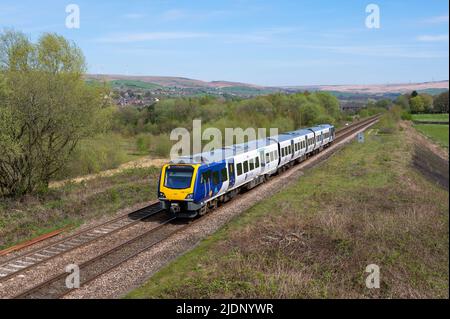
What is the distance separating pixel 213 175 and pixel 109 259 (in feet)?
22.4

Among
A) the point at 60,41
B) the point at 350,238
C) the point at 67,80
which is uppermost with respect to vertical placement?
the point at 60,41

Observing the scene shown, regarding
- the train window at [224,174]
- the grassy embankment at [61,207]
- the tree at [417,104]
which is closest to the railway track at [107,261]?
the train window at [224,174]

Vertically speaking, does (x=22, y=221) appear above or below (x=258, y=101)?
below

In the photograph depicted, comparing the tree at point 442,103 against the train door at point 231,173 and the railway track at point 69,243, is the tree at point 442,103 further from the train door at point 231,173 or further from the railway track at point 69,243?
the railway track at point 69,243

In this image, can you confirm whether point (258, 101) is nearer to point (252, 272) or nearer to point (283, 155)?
point (283, 155)

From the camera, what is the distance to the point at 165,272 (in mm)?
12781

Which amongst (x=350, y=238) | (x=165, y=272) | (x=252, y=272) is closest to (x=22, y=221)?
(x=165, y=272)

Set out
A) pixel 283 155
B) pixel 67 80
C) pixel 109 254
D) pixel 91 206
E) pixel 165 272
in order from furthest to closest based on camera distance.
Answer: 1. pixel 283 155
2. pixel 67 80
3. pixel 91 206
4. pixel 109 254
5. pixel 165 272

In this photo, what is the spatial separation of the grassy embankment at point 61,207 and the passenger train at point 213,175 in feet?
13.2

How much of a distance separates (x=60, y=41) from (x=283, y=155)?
55.1 feet

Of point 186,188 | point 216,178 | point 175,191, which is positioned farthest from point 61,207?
point 216,178

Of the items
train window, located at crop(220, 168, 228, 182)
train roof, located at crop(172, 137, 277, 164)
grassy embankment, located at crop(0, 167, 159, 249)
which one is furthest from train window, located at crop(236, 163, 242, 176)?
grassy embankment, located at crop(0, 167, 159, 249)

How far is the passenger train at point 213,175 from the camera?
61.1 ft

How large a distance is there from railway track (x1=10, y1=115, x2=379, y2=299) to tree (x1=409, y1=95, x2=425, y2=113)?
56.8 ft
